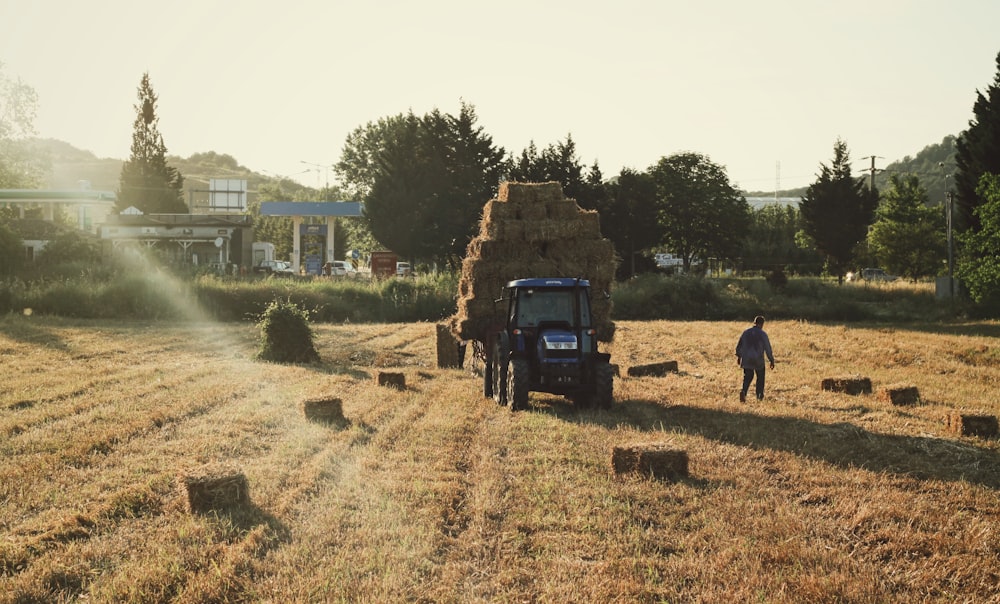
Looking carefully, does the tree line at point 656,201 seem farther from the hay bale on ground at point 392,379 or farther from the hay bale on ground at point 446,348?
the hay bale on ground at point 392,379

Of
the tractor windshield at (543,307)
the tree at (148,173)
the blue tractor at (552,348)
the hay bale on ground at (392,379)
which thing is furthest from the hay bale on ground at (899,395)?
the tree at (148,173)

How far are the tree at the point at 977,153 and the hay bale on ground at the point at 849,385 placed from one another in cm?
2879

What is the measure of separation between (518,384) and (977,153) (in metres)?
→ 37.5

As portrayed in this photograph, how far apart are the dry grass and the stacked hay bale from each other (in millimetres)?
2076

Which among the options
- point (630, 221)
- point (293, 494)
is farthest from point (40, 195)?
point (293, 494)

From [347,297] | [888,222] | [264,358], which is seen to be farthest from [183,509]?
[888,222]

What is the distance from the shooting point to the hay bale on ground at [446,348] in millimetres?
22922

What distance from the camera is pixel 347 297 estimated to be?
4075 cm

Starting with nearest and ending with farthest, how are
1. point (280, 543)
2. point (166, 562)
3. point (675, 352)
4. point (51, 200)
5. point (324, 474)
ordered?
point (166, 562), point (280, 543), point (324, 474), point (675, 352), point (51, 200)

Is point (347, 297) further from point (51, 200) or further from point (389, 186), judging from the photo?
point (51, 200)

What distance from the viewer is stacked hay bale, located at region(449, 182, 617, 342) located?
18.6 m

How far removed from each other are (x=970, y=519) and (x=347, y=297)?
114ft

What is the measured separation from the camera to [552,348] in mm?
14484

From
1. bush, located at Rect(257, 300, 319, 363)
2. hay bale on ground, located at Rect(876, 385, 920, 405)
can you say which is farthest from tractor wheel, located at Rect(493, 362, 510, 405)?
bush, located at Rect(257, 300, 319, 363)
